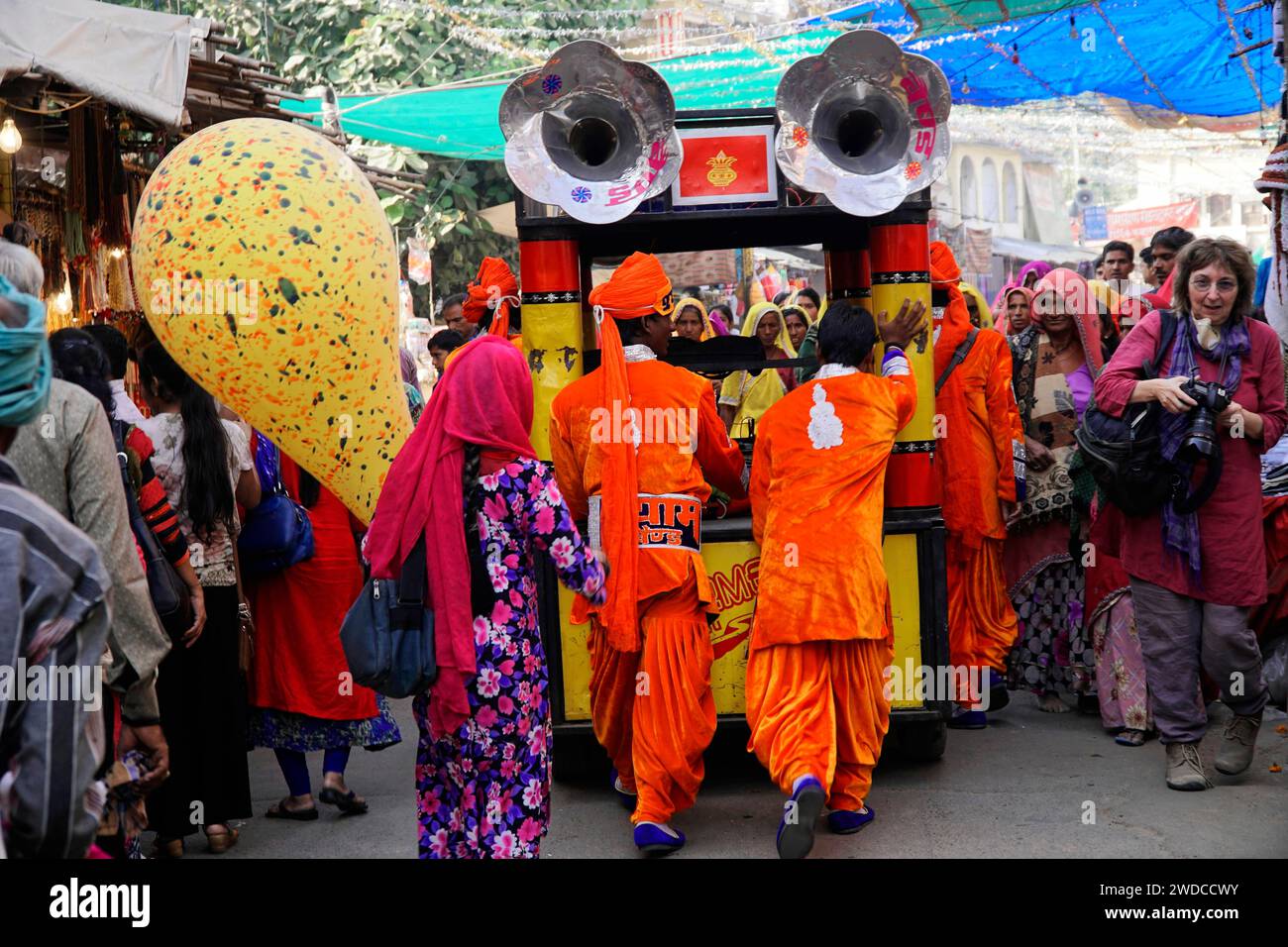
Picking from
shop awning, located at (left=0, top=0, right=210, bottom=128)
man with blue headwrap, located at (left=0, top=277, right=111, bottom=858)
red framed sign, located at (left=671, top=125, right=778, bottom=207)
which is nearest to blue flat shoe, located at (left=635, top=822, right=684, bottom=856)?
red framed sign, located at (left=671, top=125, right=778, bottom=207)

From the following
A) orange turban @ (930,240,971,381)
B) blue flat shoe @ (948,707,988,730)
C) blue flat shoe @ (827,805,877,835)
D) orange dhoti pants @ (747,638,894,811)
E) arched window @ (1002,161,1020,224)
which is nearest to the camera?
orange dhoti pants @ (747,638,894,811)

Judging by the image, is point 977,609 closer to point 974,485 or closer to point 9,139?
point 974,485

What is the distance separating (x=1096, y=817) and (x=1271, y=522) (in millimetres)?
1378

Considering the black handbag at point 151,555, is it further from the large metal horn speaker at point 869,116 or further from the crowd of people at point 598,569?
the large metal horn speaker at point 869,116

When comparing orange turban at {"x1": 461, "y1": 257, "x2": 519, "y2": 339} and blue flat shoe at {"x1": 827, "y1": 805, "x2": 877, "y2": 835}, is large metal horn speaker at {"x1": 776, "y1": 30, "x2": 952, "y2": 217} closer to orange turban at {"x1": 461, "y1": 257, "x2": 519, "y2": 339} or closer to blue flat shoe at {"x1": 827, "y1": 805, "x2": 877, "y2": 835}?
orange turban at {"x1": 461, "y1": 257, "x2": 519, "y2": 339}

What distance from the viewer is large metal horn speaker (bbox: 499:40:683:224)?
521 cm

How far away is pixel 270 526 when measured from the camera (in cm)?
510

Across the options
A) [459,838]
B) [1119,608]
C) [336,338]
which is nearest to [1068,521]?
[1119,608]

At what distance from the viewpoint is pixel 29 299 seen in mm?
2225

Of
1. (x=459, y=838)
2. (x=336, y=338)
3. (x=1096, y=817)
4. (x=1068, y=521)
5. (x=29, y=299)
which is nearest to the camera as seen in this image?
(x=29, y=299)

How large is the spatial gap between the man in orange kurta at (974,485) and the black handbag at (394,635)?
3363mm

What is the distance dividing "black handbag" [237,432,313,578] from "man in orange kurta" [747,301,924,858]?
1.68m
